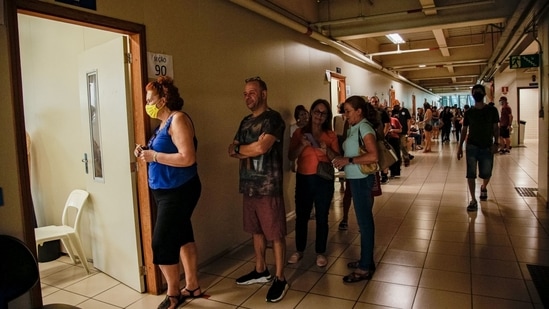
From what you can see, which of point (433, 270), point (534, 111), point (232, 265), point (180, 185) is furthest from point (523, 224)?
point (534, 111)

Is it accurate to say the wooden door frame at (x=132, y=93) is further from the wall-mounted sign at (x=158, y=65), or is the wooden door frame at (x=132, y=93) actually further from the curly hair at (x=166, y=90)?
the curly hair at (x=166, y=90)

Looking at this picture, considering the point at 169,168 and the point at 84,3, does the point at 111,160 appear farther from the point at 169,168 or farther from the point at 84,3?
the point at 84,3

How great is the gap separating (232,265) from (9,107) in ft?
7.05

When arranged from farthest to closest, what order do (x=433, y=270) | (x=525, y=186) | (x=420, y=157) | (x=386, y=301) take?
(x=420, y=157)
(x=525, y=186)
(x=433, y=270)
(x=386, y=301)

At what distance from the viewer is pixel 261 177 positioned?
273 centimetres

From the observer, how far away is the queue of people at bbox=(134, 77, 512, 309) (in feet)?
8.11

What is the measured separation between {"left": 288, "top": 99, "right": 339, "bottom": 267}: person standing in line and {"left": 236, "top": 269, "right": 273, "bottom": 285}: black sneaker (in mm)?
525

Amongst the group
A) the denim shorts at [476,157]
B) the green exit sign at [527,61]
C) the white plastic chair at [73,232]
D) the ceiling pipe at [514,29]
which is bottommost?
the white plastic chair at [73,232]

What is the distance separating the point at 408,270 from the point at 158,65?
257 centimetres

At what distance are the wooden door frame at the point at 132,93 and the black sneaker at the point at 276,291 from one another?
33.8 inches

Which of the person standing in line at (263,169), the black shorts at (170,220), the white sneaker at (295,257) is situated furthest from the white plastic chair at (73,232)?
the white sneaker at (295,257)

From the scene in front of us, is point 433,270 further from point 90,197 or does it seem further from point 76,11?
point 76,11

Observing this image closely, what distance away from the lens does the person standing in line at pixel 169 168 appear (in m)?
2.42

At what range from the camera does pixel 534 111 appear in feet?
47.5
